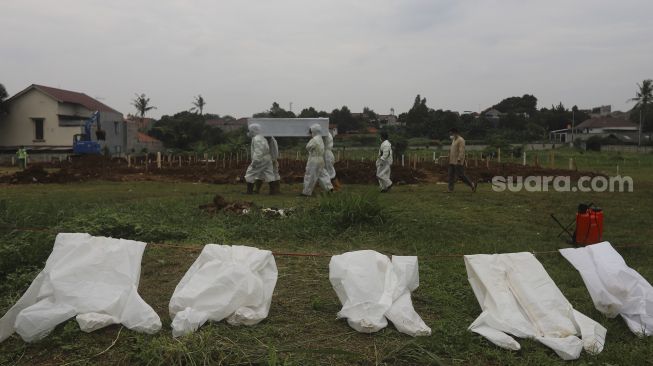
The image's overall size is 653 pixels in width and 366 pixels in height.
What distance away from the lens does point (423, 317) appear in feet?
12.9

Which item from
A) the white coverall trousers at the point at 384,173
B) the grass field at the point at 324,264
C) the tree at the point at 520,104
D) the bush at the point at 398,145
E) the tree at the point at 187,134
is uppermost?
the tree at the point at 520,104

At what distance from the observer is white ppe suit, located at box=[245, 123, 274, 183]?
38.3ft

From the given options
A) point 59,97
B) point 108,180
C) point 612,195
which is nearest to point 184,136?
point 59,97

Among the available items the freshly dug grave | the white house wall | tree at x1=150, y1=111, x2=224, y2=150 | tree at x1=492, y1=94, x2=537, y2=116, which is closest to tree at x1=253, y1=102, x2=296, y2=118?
tree at x1=150, y1=111, x2=224, y2=150

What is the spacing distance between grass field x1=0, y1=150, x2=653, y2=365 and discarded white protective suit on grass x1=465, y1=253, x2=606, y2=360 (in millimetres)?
76

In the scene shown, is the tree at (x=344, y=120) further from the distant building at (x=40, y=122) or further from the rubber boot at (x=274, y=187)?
the rubber boot at (x=274, y=187)

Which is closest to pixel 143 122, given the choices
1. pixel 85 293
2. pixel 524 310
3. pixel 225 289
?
pixel 85 293

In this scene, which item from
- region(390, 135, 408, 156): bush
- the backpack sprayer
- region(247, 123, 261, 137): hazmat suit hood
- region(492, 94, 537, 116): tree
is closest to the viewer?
the backpack sprayer

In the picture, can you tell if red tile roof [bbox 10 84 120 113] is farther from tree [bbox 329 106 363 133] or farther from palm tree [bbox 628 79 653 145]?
palm tree [bbox 628 79 653 145]

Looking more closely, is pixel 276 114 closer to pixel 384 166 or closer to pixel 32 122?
pixel 32 122

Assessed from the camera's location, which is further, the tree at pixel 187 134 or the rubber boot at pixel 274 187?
the tree at pixel 187 134

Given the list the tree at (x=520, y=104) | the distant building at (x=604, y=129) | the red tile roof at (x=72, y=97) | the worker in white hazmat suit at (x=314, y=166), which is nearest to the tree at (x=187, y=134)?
the red tile roof at (x=72, y=97)

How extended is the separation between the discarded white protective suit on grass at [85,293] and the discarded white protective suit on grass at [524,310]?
2.17 meters

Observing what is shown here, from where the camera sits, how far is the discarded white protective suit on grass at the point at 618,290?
372 cm
